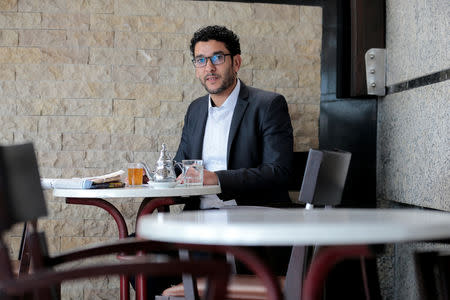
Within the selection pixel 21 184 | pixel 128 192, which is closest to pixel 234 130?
pixel 128 192

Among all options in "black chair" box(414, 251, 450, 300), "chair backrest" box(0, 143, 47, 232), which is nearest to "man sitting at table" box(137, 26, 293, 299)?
"chair backrest" box(0, 143, 47, 232)

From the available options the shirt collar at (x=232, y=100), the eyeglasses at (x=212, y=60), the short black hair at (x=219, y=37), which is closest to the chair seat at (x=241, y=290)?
the shirt collar at (x=232, y=100)

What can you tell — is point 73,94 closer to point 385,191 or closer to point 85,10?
point 85,10

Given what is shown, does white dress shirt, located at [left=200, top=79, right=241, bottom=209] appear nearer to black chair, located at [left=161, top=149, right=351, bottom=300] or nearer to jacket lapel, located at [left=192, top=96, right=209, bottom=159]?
jacket lapel, located at [left=192, top=96, right=209, bottom=159]

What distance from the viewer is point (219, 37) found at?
3664 mm

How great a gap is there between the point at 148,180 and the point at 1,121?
1234mm

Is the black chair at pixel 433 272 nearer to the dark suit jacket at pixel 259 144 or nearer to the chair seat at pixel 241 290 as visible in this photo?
the chair seat at pixel 241 290

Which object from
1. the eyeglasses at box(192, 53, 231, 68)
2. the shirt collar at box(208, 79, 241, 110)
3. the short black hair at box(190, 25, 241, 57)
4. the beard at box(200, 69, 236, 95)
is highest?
the short black hair at box(190, 25, 241, 57)

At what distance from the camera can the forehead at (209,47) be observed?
12.0ft

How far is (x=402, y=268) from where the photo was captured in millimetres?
3426

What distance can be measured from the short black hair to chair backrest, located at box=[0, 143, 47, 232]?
7.15 feet

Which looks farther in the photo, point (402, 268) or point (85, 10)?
point (85, 10)

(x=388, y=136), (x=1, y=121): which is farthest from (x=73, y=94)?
(x=388, y=136)

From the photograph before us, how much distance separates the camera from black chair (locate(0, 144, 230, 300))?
1.07 meters
